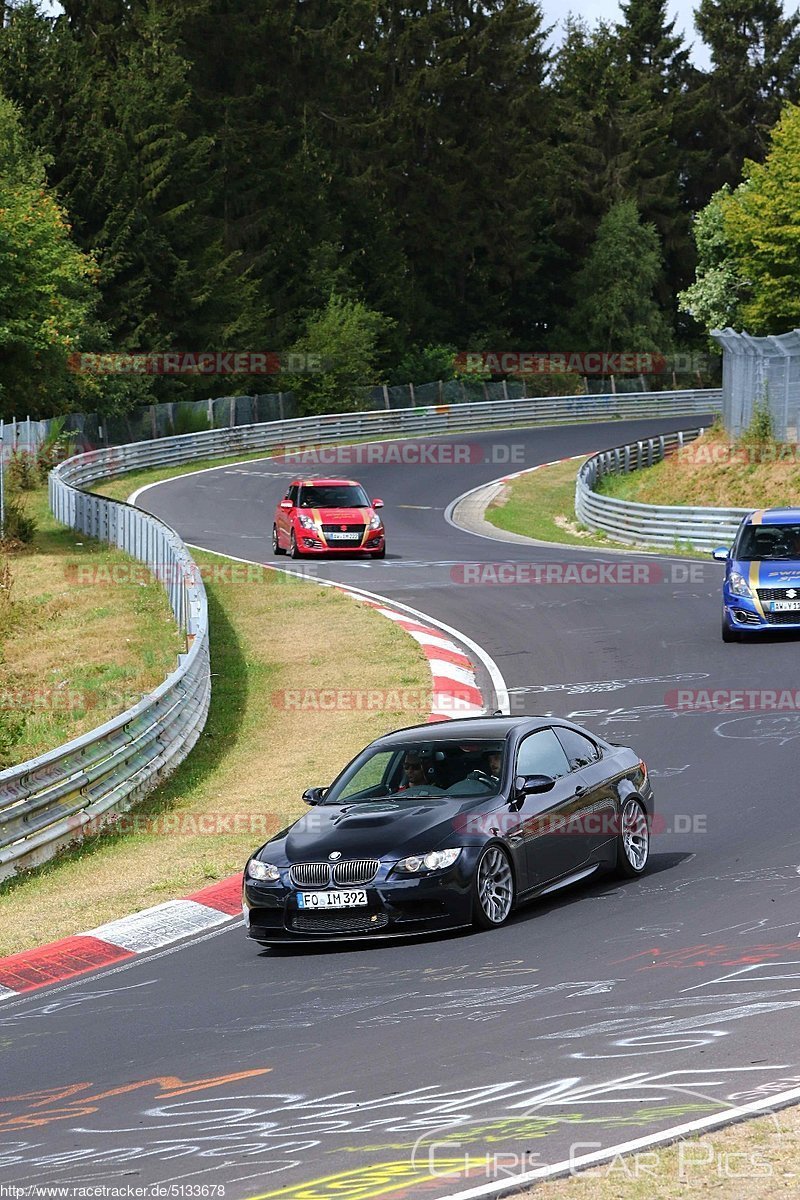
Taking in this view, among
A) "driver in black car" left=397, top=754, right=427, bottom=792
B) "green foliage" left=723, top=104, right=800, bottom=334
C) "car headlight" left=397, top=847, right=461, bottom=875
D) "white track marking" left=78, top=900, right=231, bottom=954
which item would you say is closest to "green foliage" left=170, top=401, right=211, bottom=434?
"green foliage" left=723, top=104, right=800, bottom=334

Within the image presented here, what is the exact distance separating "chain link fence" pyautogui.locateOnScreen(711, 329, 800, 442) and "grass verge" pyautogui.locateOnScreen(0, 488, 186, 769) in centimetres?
1638

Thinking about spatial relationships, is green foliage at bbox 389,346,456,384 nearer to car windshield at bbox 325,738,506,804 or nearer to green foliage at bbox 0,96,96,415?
green foliage at bbox 0,96,96,415

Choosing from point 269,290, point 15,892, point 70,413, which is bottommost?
point 15,892

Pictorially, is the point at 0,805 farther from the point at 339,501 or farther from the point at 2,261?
the point at 2,261

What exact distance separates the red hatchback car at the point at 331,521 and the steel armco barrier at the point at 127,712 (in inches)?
140

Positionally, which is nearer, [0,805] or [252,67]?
[0,805]

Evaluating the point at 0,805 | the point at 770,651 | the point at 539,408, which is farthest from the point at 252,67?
the point at 0,805

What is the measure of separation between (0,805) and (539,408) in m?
62.2

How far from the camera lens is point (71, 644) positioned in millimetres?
26734

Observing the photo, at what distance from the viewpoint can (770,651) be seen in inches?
885

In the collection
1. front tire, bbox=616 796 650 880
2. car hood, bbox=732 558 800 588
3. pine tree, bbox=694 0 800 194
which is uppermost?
pine tree, bbox=694 0 800 194

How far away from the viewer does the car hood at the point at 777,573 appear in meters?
23.0

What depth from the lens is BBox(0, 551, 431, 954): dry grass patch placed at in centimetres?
1307

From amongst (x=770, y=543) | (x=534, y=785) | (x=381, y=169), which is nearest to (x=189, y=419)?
(x=381, y=169)
